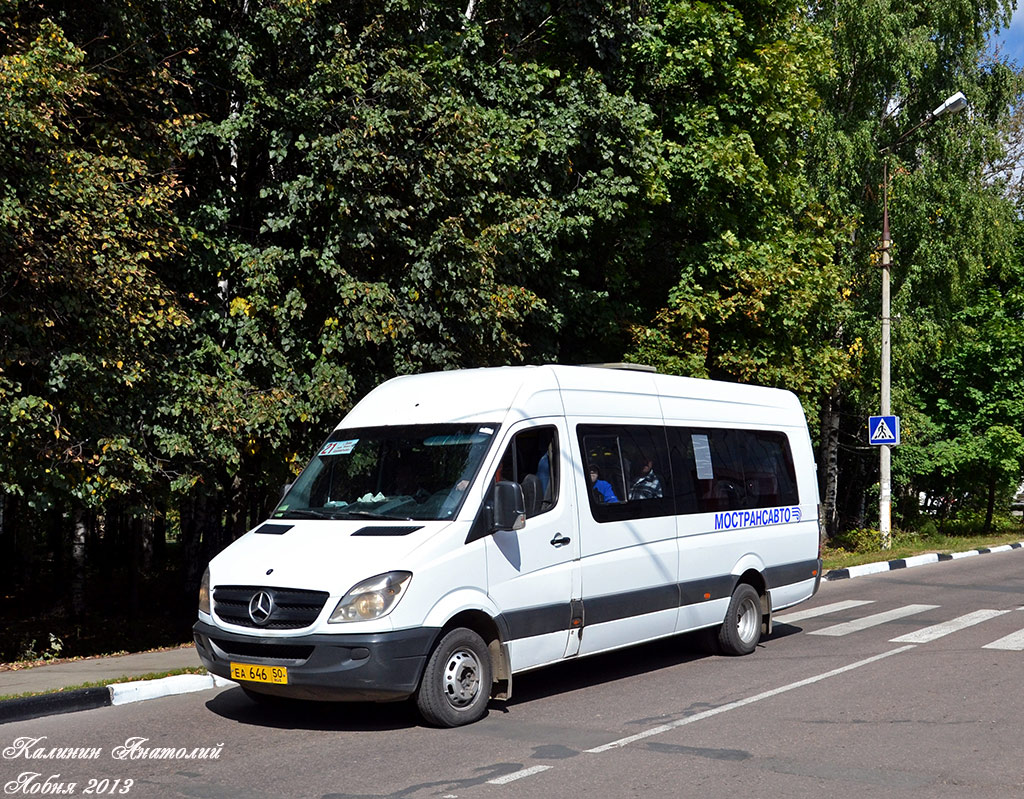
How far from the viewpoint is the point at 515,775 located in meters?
6.12

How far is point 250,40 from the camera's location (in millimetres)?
13633

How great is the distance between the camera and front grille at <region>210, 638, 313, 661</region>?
705cm

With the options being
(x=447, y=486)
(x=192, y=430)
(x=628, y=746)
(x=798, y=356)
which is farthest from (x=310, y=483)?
(x=798, y=356)

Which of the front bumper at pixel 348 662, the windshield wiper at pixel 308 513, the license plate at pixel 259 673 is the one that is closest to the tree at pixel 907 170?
the windshield wiper at pixel 308 513

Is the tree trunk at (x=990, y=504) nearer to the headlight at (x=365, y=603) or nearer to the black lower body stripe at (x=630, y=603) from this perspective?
the black lower body stripe at (x=630, y=603)

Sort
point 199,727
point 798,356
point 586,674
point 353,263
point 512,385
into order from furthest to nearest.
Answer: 1. point 798,356
2. point 353,263
3. point 586,674
4. point 512,385
5. point 199,727

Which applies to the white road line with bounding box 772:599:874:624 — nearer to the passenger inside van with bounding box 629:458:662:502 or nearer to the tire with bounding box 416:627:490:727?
the passenger inside van with bounding box 629:458:662:502

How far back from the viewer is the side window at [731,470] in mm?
10125

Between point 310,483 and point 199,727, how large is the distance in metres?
1.99

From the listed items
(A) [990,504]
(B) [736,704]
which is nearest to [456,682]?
(B) [736,704]

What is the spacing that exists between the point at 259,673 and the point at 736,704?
352 cm

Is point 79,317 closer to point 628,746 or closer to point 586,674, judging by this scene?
point 586,674

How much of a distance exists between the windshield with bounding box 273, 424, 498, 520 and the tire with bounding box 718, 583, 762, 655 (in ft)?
12.3

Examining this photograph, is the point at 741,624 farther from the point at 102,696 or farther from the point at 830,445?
the point at 830,445
